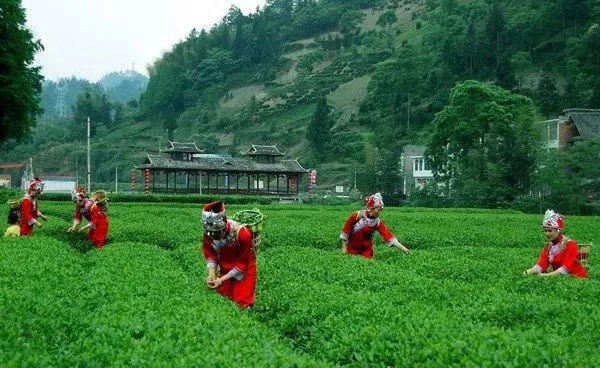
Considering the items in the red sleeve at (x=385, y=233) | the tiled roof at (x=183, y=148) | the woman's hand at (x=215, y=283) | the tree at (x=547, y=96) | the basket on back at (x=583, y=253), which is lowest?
the woman's hand at (x=215, y=283)

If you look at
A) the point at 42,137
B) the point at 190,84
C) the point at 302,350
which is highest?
the point at 190,84

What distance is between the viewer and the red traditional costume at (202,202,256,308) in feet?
34.2

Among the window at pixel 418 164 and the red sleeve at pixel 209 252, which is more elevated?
the window at pixel 418 164

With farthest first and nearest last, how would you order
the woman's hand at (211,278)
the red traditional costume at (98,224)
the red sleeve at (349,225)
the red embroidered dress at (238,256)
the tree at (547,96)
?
the tree at (547,96) → the red traditional costume at (98,224) → the red sleeve at (349,225) → the woman's hand at (211,278) → the red embroidered dress at (238,256)

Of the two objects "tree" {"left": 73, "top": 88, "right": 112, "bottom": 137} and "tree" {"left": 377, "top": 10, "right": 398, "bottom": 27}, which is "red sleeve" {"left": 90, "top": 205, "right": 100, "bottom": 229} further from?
"tree" {"left": 377, "top": 10, "right": 398, "bottom": 27}

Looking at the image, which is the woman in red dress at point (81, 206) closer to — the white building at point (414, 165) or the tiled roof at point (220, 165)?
the tiled roof at point (220, 165)

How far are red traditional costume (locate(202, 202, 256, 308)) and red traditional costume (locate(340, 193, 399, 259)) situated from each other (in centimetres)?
526

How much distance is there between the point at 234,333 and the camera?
24.6 ft

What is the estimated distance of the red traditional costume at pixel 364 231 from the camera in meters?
15.4

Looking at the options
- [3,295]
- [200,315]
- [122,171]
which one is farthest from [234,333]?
[122,171]

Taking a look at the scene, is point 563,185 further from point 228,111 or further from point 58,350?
point 228,111

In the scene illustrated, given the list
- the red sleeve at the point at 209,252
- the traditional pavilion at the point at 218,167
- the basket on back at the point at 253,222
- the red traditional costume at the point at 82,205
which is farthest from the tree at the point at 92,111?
the red sleeve at the point at 209,252

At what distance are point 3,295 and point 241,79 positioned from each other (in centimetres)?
15013

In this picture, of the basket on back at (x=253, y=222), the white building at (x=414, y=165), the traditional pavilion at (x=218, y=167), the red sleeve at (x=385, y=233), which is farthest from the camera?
the white building at (x=414, y=165)
